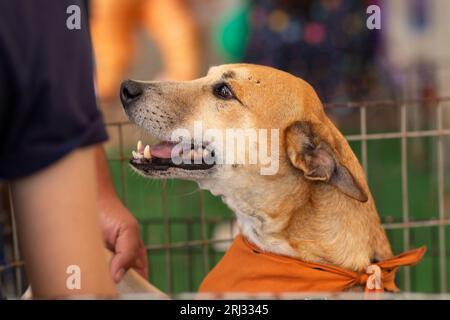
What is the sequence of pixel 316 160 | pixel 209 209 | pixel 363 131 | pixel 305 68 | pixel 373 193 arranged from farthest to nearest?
pixel 209 209, pixel 373 193, pixel 305 68, pixel 363 131, pixel 316 160

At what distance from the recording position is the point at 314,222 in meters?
1.32

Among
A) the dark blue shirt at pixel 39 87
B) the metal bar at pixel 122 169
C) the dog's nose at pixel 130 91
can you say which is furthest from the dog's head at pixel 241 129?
the dark blue shirt at pixel 39 87

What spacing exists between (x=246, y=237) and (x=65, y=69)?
2.87 ft

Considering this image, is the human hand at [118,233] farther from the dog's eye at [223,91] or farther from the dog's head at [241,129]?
the dog's eye at [223,91]

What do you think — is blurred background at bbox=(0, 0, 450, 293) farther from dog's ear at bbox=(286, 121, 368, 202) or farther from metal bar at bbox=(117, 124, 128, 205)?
→ dog's ear at bbox=(286, 121, 368, 202)

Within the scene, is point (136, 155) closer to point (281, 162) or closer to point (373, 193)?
point (281, 162)

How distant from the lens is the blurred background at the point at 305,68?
133 centimetres

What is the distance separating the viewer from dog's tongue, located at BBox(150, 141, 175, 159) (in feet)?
4.06

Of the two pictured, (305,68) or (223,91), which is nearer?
(223,91)

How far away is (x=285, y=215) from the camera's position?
1.33 meters

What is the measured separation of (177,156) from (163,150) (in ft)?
0.09

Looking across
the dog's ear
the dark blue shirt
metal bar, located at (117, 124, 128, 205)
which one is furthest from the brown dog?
the dark blue shirt

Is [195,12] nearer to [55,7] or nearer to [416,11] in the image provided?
[416,11]

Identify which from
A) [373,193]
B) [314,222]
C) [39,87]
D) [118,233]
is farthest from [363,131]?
[39,87]
